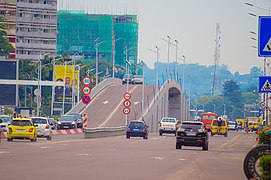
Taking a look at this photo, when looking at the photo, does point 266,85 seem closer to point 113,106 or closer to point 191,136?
point 191,136

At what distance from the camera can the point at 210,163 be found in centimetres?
3550

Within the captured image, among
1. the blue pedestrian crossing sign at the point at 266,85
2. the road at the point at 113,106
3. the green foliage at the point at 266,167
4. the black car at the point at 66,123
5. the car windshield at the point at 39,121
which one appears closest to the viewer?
the green foliage at the point at 266,167

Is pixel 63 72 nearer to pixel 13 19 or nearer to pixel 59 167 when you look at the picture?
pixel 13 19

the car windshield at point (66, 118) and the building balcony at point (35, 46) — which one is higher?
the building balcony at point (35, 46)

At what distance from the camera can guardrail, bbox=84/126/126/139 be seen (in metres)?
69.2

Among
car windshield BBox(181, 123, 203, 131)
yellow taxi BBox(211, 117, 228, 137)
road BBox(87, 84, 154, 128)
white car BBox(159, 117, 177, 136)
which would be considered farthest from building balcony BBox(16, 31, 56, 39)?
car windshield BBox(181, 123, 203, 131)

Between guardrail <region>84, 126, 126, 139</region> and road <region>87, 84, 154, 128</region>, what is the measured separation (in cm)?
2827

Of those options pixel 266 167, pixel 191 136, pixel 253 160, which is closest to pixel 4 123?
pixel 191 136

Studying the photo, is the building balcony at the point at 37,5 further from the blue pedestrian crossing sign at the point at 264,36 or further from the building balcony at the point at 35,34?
the blue pedestrian crossing sign at the point at 264,36

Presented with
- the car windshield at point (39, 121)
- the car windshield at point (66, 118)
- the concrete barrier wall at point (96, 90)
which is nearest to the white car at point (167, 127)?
the car windshield at point (66, 118)

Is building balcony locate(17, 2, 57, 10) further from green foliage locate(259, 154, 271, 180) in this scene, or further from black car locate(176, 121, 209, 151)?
green foliage locate(259, 154, 271, 180)

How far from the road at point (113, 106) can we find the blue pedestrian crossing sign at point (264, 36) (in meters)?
85.9

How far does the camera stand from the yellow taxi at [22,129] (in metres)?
51.9

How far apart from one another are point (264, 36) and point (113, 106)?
102974 millimetres
